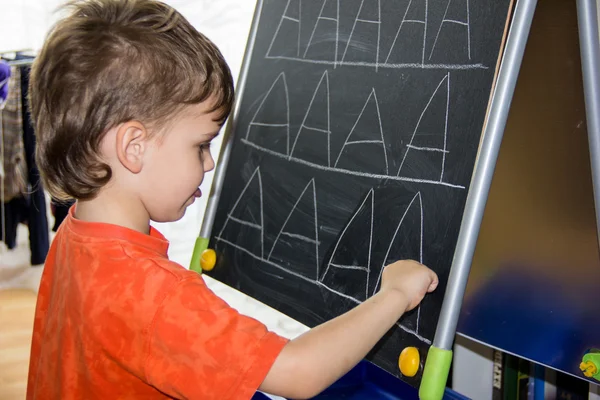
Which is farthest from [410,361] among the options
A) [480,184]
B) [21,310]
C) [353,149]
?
[21,310]

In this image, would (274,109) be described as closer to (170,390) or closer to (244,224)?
(244,224)

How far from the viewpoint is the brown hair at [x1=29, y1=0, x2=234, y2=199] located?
3.15 feet

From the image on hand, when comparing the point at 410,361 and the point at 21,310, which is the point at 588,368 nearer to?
the point at 410,361

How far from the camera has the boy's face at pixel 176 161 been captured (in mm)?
1000

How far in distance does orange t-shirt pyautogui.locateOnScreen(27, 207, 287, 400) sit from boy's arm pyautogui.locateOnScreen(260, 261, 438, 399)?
0.09ft

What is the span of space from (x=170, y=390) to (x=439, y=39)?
0.72 metres

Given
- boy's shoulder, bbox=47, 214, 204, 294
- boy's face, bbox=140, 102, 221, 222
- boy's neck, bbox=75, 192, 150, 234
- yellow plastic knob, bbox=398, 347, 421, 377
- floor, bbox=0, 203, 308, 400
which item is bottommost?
floor, bbox=0, 203, 308, 400

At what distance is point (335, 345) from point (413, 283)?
0.20 meters

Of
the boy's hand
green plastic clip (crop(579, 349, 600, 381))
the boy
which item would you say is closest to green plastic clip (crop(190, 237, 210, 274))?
the boy

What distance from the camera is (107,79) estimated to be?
95 centimetres

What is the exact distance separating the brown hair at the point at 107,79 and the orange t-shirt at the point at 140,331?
0.11 metres

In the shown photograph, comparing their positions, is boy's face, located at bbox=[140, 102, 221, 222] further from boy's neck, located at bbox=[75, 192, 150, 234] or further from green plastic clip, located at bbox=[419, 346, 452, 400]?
green plastic clip, located at bbox=[419, 346, 452, 400]

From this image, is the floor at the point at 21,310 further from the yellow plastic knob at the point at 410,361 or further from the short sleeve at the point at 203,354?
the short sleeve at the point at 203,354

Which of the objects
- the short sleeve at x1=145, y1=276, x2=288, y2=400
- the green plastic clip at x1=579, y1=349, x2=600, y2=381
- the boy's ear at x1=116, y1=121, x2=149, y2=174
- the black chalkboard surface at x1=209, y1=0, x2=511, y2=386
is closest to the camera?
the short sleeve at x1=145, y1=276, x2=288, y2=400
